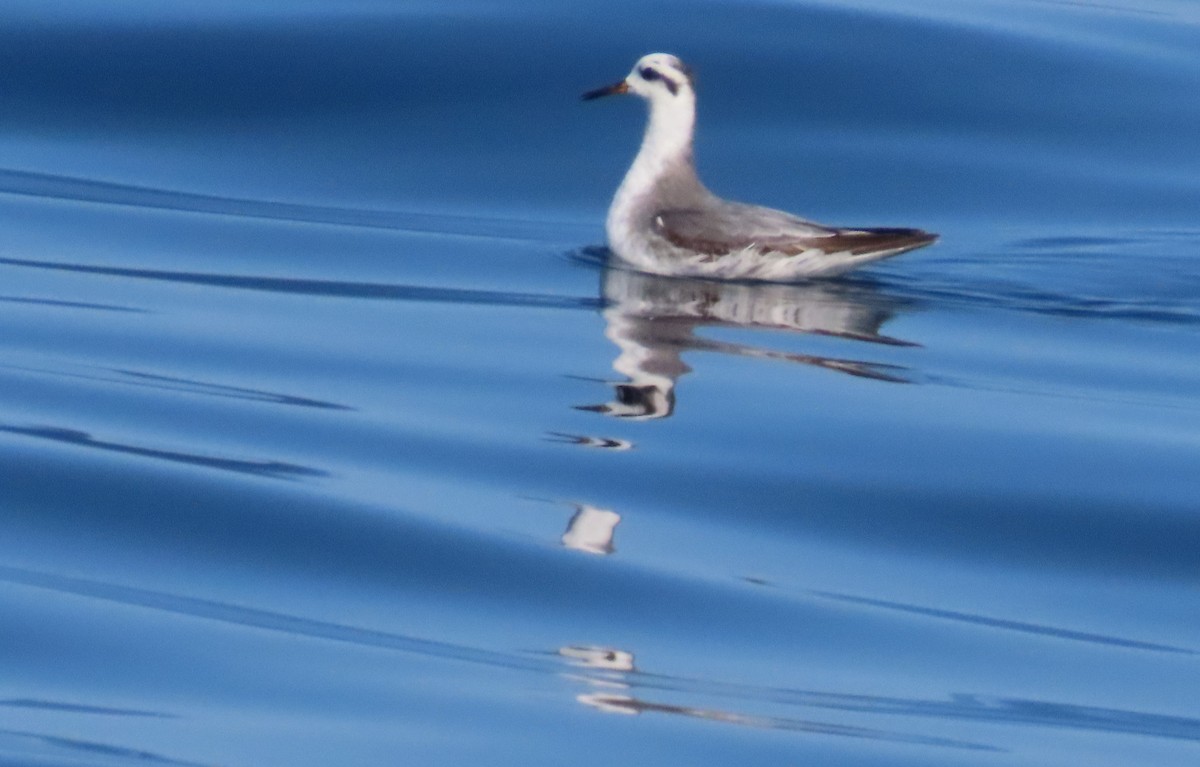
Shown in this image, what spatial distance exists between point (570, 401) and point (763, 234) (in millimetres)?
3205

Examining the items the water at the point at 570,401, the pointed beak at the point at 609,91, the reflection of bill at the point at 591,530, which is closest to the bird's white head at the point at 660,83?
the pointed beak at the point at 609,91

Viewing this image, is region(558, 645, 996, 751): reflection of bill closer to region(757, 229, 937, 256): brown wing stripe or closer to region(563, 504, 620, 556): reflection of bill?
Answer: region(563, 504, 620, 556): reflection of bill

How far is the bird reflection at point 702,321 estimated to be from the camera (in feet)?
28.8

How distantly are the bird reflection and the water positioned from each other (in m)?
0.04

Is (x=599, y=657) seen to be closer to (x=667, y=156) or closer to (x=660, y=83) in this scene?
(x=667, y=156)

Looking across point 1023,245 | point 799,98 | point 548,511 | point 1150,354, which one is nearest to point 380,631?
point 548,511

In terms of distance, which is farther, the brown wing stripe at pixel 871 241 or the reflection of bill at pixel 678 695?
the brown wing stripe at pixel 871 241

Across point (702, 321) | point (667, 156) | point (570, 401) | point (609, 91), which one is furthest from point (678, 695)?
point (609, 91)

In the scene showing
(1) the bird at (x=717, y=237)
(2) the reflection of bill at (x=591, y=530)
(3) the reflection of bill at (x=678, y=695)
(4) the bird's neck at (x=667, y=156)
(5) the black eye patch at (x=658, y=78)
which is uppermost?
(5) the black eye patch at (x=658, y=78)

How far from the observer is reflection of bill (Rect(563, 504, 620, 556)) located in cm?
667

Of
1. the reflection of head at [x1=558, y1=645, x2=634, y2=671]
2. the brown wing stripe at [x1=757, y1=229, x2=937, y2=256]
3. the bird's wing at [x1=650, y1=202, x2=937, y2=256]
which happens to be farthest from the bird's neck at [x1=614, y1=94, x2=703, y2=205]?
the reflection of head at [x1=558, y1=645, x2=634, y2=671]

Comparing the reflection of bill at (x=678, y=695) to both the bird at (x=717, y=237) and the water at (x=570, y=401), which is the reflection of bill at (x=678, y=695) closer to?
the water at (x=570, y=401)

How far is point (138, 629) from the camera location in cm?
575

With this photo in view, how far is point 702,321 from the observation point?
1039 centimetres
